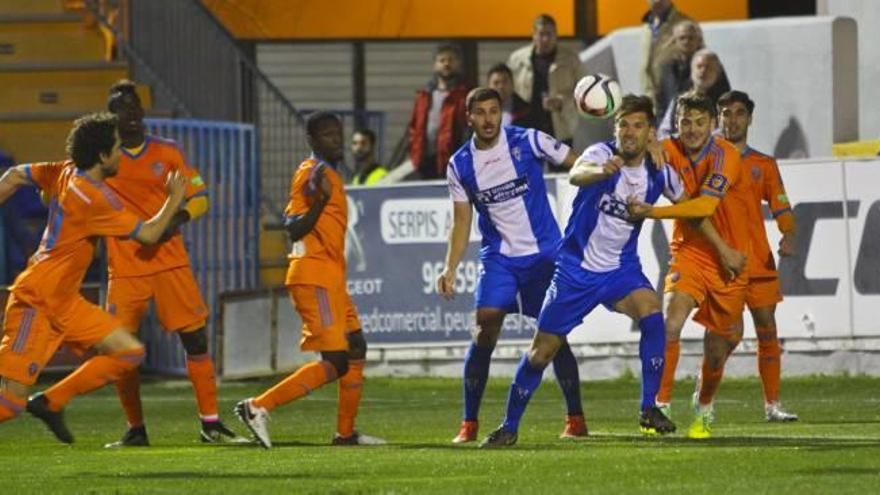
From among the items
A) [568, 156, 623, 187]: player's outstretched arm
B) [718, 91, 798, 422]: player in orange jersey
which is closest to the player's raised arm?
[568, 156, 623, 187]: player's outstretched arm

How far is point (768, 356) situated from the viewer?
668 inches

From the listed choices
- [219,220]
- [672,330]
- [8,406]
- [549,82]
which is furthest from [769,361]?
[219,220]

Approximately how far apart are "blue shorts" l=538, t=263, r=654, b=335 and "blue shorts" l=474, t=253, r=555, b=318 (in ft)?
1.66

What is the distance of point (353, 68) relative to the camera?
31562mm

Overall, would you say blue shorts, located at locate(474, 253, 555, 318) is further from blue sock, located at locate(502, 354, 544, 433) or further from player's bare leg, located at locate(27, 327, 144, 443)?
player's bare leg, located at locate(27, 327, 144, 443)

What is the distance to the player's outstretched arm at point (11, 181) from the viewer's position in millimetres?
14799

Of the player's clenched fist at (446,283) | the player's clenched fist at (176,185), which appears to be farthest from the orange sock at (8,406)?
the player's clenched fist at (446,283)

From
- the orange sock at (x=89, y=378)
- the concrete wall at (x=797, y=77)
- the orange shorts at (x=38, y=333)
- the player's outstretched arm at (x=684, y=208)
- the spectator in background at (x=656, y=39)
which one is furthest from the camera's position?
the concrete wall at (x=797, y=77)

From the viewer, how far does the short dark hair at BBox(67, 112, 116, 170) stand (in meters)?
14.0

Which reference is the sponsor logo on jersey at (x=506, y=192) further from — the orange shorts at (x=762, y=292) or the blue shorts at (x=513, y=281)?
the orange shorts at (x=762, y=292)

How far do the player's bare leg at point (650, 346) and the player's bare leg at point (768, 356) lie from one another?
6.33ft

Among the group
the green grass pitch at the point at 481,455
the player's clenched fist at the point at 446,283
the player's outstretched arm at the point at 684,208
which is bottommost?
the green grass pitch at the point at 481,455

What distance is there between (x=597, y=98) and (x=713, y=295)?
1.44m

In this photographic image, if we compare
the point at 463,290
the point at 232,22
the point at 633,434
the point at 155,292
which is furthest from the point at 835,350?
the point at 232,22
